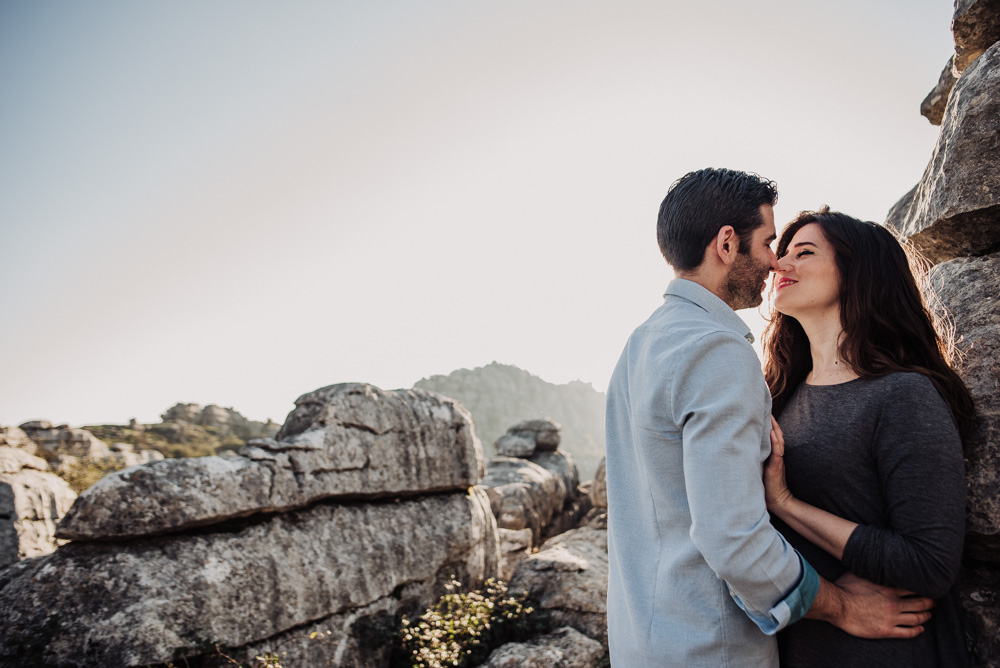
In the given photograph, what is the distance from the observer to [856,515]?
7.36 ft

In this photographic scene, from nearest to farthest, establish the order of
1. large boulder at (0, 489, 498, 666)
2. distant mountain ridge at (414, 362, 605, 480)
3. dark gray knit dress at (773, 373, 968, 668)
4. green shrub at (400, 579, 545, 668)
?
dark gray knit dress at (773, 373, 968, 668)
large boulder at (0, 489, 498, 666)
green shrub at (400, 579, 545, 668)
distant mountain ridge at (414, 362, 605, 480)

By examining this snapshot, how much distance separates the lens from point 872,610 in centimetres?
211

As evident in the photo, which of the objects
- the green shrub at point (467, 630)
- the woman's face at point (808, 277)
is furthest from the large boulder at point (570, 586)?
the woman's face at point (808, 277)

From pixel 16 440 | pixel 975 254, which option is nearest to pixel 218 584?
pixel 975 254

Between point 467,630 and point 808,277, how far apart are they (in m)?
5.72

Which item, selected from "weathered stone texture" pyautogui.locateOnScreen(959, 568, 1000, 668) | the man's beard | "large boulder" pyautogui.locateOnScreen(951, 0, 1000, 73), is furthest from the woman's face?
"large boulder" pyautogui.locateOnScreen(951, 0, 1000, 73)

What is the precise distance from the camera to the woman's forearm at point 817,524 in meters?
2.18

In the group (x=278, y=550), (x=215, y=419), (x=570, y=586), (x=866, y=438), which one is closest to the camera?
(x=866, y=438)

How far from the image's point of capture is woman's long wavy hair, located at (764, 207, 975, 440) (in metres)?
2.41

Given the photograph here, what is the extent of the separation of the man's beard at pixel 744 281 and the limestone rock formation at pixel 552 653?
15.8ft

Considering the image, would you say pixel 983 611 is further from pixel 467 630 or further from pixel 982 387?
pixel 467 630

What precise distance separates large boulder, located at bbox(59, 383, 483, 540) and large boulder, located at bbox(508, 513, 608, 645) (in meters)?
1.79

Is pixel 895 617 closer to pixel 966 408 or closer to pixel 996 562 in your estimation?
pixel 966 408

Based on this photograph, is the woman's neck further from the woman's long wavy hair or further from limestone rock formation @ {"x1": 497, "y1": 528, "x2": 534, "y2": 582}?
limestone rock formation @ {"x1": 497, "y1": 528, "x2": 534, "y2": 582}
